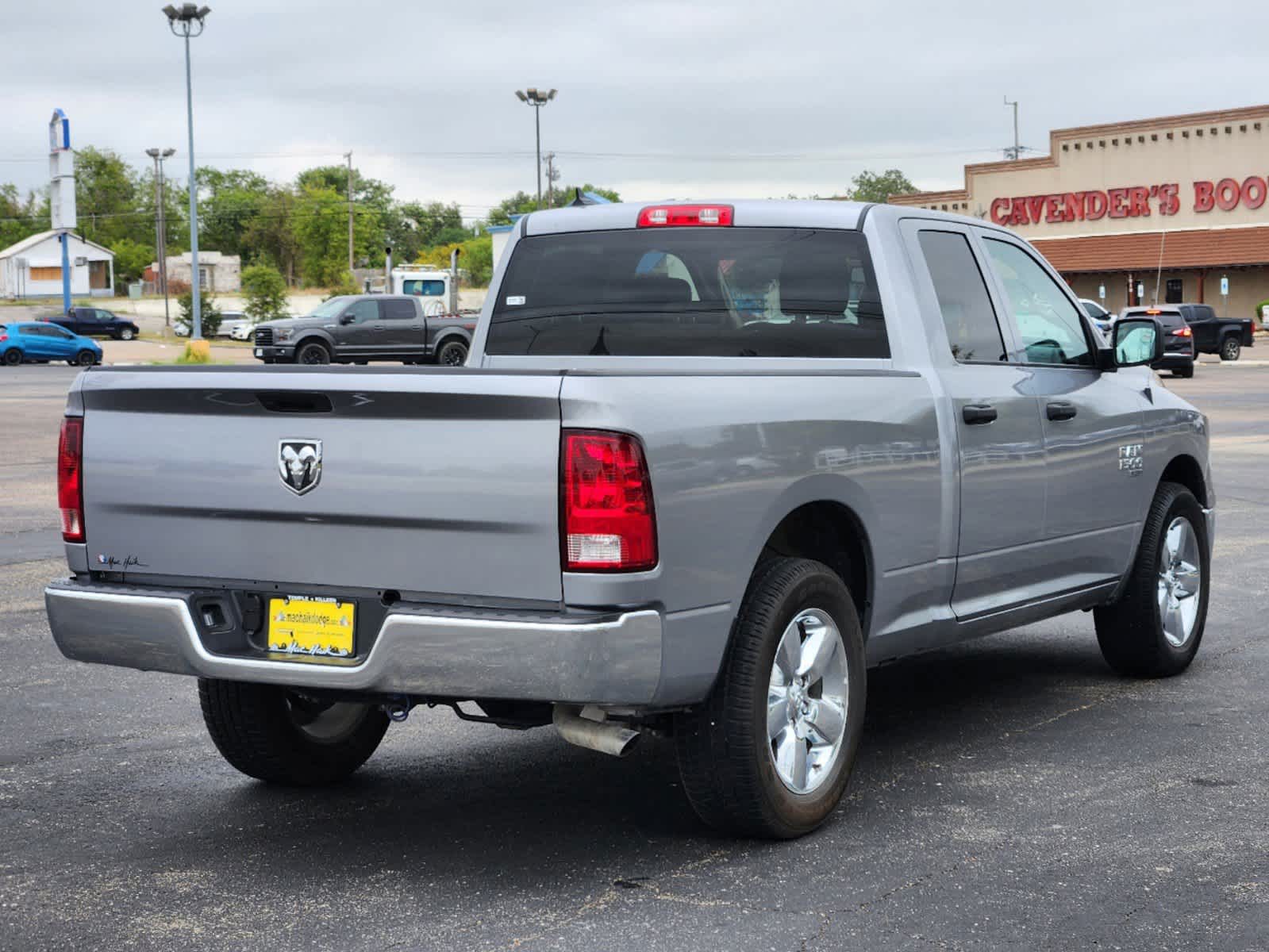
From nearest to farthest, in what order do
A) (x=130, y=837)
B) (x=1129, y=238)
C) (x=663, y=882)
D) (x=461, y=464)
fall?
(x=461, y=464)
(x=663, y=882)
(x=130, y=837)
(x=1129, y=238)

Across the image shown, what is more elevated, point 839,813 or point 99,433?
point 99,433

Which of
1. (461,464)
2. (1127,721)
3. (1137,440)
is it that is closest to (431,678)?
(461,464)

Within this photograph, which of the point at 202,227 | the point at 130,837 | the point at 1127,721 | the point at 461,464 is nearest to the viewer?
the point at 461,464

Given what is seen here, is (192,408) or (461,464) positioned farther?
(192,408)

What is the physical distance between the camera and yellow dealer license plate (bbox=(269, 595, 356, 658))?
4574 millimetres

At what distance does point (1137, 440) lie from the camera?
23.6 ft

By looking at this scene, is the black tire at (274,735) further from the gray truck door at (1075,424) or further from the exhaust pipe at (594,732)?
the gray truck door at (1075,424)

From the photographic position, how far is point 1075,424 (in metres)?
6.68

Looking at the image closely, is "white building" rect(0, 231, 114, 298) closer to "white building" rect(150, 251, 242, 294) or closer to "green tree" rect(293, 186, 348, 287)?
"white building" rect(150, 251, 242, 294)

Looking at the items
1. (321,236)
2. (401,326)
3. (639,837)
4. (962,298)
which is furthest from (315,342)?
(321,236)

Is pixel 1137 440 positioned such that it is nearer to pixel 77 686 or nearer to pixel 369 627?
pixel 369 627

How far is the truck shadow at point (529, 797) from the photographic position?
500 centimetres

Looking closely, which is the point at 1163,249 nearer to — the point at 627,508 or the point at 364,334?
the point at 364,334

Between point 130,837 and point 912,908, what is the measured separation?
2388 millimetres
